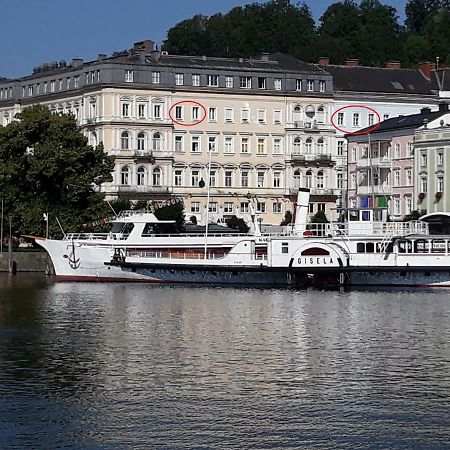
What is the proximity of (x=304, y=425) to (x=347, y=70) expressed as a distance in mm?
114012

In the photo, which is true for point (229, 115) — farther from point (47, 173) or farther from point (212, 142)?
point (47, 173)

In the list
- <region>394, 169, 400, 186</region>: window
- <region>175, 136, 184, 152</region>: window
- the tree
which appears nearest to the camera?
the tree

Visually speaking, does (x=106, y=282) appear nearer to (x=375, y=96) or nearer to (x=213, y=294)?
(x=213, y=294)

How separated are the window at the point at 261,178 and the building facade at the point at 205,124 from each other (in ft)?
0.31

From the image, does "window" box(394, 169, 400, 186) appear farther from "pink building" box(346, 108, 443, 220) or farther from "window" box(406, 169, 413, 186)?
"window" box(406, 169, 413, 186)

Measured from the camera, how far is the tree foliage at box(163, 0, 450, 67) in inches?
6954

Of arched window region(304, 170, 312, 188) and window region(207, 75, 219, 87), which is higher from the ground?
window region(207, 75, 219, 87)

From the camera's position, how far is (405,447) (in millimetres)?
35625

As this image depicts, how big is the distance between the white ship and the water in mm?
11107

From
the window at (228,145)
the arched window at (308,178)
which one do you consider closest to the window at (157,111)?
the window at (228,145)

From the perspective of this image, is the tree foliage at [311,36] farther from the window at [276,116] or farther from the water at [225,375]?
the water at [225,375]

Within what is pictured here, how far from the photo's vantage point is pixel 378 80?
148 metres

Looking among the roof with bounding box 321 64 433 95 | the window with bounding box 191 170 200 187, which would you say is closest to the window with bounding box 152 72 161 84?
the window with bounding box 191 170 200 187

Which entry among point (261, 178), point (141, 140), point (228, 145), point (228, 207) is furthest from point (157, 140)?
point (261, 178)
